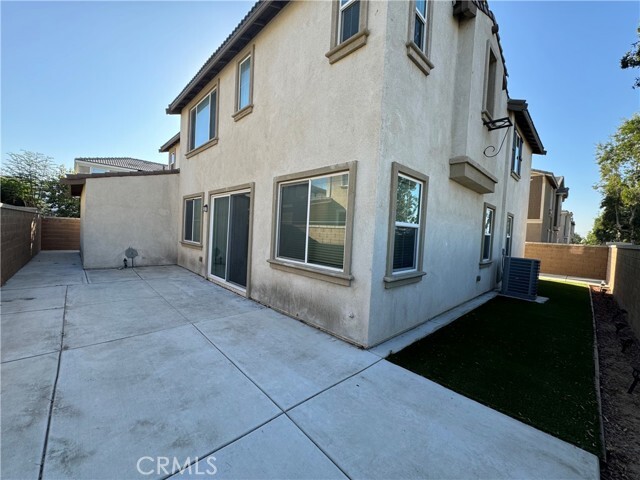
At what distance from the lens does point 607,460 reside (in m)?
2.40

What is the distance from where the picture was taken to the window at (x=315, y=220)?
15.7 ft


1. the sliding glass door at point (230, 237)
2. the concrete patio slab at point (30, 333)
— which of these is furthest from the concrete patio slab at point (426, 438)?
the sliding glass door at point (230, 237)

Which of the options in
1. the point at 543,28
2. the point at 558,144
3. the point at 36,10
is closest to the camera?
the point at 36,10

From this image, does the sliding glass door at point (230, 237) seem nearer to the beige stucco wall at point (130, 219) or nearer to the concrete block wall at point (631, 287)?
the beige stucco wall at point (130, 219)

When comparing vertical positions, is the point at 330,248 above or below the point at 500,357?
above

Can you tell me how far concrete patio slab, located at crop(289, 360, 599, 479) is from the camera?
85.5 inches

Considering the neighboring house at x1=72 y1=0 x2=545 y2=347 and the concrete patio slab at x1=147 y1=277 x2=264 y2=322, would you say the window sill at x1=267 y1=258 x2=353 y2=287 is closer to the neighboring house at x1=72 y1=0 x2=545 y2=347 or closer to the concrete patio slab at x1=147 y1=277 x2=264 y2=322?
the neighboring house at x1=72 y1=0 x2=545 y2=347

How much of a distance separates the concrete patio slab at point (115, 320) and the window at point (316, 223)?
239 cm

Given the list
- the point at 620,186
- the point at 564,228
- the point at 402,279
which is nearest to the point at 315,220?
the point at 402,279

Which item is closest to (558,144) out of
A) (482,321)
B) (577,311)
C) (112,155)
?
(577,311)

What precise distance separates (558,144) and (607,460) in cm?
2340

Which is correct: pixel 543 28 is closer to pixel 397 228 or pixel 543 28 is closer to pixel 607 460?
pixel 397 228

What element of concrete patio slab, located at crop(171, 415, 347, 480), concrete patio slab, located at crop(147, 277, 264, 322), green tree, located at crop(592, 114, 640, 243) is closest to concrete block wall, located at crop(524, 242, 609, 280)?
green tree, located at crop(592, 114, 640, 243)

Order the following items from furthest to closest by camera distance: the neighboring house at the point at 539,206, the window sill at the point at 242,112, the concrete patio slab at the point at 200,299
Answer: the neighboring house at the point at 539,206 < the window sill at the point at 242,112 < the concrete patio slab at the point at 200,299
